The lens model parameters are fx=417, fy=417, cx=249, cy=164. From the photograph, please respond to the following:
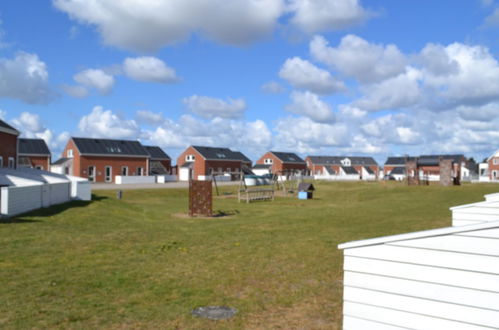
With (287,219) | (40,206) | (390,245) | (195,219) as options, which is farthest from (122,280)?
(40,206)

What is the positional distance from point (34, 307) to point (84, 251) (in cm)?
486

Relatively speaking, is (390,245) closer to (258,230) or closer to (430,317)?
(430,317)

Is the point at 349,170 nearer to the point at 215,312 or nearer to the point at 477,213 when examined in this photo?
the point at 477,213

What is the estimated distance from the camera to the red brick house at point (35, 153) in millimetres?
59438

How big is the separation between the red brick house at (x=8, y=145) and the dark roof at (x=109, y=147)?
25.4 metres

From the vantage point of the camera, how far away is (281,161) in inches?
3580

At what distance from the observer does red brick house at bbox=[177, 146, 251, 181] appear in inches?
2884

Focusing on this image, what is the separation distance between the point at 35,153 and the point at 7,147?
108ft

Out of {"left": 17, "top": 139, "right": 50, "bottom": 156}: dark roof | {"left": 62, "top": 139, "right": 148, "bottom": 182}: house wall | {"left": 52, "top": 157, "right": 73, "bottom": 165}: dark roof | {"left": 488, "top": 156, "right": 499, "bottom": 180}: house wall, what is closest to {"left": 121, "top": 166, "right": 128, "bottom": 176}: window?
{"left": 62, "top": 139, "right": 148, "bottom": 182}: house wall

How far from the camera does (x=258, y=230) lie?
15.9 metres

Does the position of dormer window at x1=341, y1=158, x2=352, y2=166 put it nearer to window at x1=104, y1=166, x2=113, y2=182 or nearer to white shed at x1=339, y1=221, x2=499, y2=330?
window at x1=104, y1=166, x2=113, y2=182

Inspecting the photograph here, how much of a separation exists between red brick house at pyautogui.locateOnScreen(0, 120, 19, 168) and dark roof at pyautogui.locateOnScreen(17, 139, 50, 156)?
30795 mm

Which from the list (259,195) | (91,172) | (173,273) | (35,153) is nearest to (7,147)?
(259,195)

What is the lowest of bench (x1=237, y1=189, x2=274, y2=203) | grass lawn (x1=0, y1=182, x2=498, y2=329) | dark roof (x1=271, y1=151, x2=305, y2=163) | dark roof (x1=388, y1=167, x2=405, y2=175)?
grass lawn (x1=0, y1=182, x2=498, y2=329)
